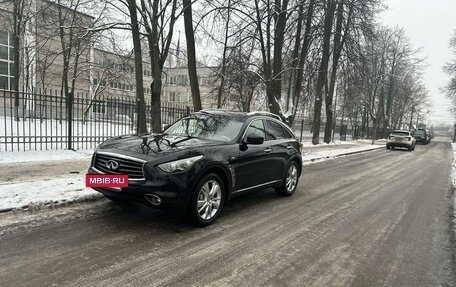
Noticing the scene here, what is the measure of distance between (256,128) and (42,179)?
470 cm

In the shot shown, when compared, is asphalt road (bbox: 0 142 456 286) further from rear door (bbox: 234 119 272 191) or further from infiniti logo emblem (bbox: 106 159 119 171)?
infiniti logo emblem (bbox: 106 159 119 171)

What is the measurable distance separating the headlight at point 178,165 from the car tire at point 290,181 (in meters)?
3.13

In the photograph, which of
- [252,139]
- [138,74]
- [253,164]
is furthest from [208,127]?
[138,74]

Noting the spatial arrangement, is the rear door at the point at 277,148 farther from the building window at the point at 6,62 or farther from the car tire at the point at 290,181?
the building window at the point at 6,62

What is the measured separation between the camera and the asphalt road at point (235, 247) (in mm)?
3609

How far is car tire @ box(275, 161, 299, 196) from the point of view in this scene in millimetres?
7493

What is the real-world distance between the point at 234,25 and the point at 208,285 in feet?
54.5

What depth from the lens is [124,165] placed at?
15.8 feet

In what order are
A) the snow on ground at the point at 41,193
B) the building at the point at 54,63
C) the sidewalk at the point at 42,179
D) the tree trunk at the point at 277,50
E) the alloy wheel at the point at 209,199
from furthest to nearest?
the building at the point at 54,63 < the tree trunk at the point at 277,50 < the sidewalk at the point at 42,179 < the snow on ground at the point at 41,193 < the alloy wheel at the point at 209,199

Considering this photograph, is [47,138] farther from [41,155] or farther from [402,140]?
[402,140]

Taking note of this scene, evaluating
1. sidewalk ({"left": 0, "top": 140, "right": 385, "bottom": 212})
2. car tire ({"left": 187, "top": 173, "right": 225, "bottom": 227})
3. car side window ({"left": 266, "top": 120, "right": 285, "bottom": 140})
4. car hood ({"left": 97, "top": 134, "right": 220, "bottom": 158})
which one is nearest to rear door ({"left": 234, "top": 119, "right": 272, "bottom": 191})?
car side window ({"left": 266, "top": 120, "right": 285, "bottom": 140})

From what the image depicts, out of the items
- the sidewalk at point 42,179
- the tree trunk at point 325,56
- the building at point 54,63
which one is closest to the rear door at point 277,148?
the sidewalk at point 42,179

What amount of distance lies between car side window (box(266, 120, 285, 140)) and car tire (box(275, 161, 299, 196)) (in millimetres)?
727

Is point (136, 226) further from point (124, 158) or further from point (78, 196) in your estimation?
point (78, 196)
